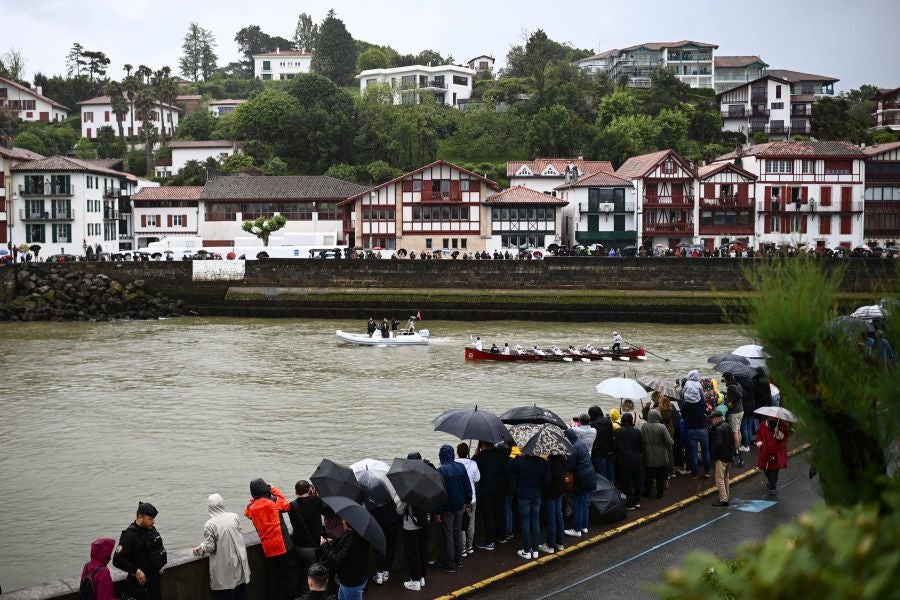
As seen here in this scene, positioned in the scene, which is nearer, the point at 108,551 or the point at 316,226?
the point at 108,551

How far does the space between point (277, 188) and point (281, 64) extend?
85240 mm

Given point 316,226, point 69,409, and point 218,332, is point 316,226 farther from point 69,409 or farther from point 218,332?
point 69,409

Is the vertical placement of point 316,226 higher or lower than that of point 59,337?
higher

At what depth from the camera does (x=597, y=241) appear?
68000mm

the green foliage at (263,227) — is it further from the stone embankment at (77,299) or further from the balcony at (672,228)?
the balcony at (672,228)

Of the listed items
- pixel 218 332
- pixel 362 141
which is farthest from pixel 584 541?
pixel 362 141

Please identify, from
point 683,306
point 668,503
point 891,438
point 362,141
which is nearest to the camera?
point 891,438

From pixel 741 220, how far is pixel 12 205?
5388 cm

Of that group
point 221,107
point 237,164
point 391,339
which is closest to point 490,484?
point 391,339

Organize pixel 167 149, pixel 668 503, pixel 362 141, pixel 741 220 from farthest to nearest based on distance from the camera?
pixel 167 149 < pixel 362 141 < pixel 741 220 < pixel 668 503

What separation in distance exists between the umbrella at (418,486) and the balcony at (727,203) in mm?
59314

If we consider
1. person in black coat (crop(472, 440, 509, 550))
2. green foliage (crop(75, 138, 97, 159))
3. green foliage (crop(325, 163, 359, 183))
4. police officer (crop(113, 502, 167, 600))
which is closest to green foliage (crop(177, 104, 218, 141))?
green foliage (crop(75, 138, 97, 159))

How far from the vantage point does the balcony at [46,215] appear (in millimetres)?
67875

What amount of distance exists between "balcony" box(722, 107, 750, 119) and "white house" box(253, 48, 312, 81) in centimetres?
7942
